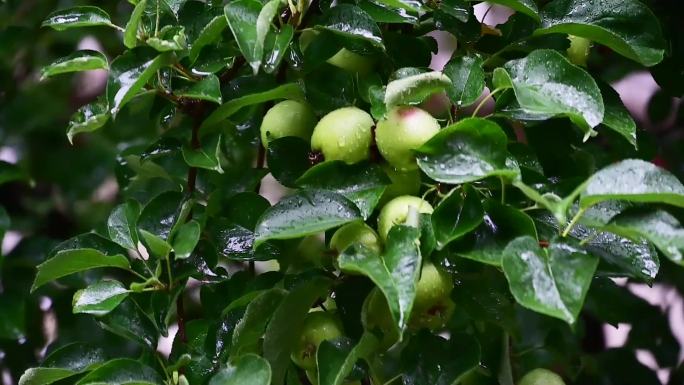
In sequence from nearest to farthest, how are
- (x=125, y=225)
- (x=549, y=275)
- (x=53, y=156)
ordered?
(x=549, y=275) < (x=125, y=225) < (x=53, y=156)

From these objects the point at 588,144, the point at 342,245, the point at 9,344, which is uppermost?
the point at 342,245

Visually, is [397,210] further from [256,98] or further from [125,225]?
[125,225]

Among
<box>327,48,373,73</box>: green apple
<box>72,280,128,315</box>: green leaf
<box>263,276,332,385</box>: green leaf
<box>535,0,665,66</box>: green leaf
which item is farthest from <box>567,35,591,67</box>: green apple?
<box>72,280,128,315</box>: green leaf

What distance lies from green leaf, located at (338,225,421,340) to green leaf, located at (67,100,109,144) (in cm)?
19

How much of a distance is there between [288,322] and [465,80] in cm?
19

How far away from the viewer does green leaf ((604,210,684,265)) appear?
1.47 feet

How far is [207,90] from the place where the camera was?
570 millimetres

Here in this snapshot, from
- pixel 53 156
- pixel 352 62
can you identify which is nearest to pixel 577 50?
pixel 352 62

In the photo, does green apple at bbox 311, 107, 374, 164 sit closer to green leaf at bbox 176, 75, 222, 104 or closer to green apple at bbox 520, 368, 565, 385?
green leaf at bbox 176, 75, 222, 104

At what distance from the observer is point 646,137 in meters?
0.83

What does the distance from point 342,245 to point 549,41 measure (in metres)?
0.22

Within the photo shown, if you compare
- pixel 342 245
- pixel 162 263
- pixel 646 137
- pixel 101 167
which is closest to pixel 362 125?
pixel 342 245

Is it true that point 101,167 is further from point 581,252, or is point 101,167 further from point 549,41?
point 581,252

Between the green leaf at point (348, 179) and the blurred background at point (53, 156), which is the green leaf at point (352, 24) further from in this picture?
the blurred background at point (53, 156)
